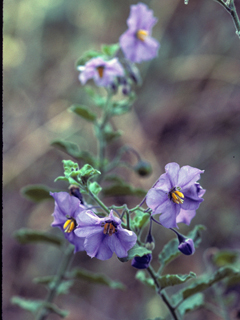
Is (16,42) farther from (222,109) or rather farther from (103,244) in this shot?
(103,244)

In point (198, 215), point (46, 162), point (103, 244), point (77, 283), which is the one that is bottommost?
point (77, 283)

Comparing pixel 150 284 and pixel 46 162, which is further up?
pixel 150 284

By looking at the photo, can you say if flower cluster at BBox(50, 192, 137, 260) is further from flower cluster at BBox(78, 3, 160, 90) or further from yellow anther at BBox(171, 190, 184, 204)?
flower cluster at BBox(78, 3, 160, 90)

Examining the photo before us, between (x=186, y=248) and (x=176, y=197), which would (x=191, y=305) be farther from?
(x=176, y=197)

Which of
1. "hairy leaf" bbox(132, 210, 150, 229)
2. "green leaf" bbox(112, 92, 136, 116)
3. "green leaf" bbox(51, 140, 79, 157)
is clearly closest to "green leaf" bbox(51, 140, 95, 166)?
"green leaf" bbox(51, 140, 79, 157)

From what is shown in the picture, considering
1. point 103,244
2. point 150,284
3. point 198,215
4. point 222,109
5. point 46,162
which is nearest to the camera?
point 103,244

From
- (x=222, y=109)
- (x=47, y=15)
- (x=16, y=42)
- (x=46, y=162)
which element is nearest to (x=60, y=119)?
(x=46, y=162)

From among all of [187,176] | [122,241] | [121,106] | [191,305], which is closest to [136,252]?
[122,241]
